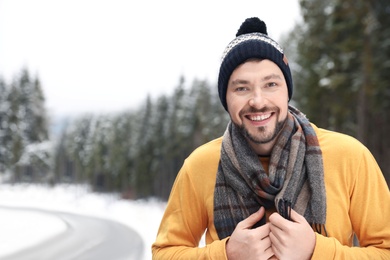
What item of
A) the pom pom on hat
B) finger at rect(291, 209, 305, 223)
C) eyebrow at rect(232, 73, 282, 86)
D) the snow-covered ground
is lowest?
the snow-covered ground

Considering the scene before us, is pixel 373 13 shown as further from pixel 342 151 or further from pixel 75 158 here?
pixel 75 158

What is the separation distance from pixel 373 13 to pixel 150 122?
40530mm

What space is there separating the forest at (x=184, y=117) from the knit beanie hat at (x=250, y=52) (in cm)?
1366

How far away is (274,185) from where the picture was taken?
7.06 ft

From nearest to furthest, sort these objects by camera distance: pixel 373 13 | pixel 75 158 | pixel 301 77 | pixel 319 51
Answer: pixel 373 13 → pixel 319 51 → pixel 301 77 → pixel 75 158

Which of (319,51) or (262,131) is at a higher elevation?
(319,51)

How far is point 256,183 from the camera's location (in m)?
2.18

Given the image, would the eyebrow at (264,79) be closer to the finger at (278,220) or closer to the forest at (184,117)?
the finger at (278,220)

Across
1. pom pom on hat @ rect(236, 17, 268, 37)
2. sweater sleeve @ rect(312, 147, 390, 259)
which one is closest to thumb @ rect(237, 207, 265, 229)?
sweater sleeve @ rect(312, 147, 390, 259)

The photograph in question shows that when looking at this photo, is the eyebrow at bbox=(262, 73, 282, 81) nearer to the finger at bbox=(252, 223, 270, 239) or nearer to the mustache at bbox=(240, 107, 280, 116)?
the mustache at bbox=(240, 107, 280, 116)

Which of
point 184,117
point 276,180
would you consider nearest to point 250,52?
point 276,180

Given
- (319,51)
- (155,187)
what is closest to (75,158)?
(155,187)

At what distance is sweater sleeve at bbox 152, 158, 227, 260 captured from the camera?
2.40 m

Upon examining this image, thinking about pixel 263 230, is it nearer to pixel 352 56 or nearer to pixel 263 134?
pixel 263 134
